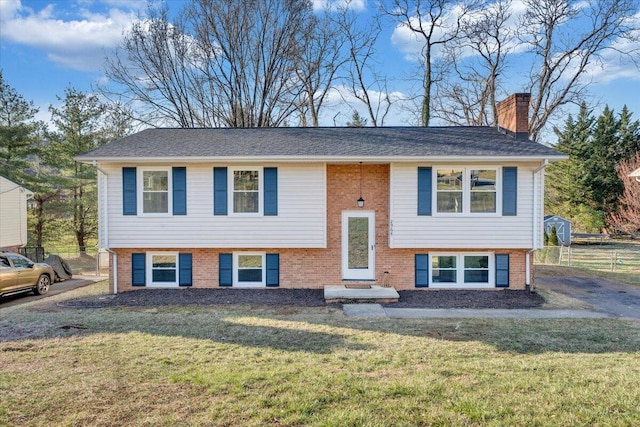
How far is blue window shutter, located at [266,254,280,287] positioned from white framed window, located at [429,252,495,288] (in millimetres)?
4597

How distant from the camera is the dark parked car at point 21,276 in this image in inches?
424

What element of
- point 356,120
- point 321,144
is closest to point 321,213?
point 321,144

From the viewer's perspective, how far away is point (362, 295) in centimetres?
1018

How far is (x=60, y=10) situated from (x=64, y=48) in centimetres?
556

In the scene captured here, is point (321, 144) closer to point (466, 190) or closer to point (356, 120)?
point (466, 190)

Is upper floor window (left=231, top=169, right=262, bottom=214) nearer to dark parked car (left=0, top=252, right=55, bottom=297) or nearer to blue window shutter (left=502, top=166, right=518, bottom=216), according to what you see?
dark parked car (left=0, top=252, right=55, bottom=297)

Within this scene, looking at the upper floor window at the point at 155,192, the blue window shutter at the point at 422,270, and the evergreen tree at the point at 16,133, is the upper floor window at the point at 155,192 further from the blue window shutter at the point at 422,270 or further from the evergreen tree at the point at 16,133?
the evergreen tree at the point at 16,133

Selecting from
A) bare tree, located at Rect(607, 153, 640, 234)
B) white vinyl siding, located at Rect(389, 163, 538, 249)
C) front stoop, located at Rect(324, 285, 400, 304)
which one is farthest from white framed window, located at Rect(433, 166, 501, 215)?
bare tree, located at Rect(607, 153, 640, 234)

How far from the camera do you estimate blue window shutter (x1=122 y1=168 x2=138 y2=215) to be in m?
11.2

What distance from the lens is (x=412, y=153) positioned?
10.8 meters

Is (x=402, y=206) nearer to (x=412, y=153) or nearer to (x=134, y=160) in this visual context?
(x=412, y=153)

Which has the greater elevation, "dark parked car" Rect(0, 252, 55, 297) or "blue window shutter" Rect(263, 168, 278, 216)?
"blue window shutter" Rect(263, 168, 278, 216)

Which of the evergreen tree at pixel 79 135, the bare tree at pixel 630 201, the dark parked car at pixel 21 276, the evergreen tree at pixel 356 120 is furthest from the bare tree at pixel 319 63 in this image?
the bare tree at pixel 630 201

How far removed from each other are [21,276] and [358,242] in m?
10.0
